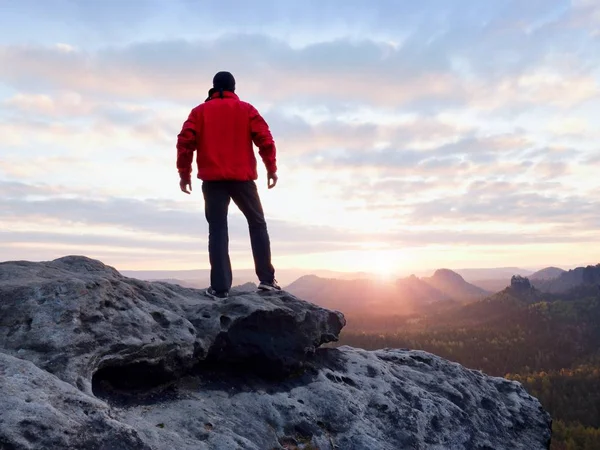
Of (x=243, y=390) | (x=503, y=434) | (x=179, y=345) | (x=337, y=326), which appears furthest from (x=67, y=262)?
(x=503, y=434)

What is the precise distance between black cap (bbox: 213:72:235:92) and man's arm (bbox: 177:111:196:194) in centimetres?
87

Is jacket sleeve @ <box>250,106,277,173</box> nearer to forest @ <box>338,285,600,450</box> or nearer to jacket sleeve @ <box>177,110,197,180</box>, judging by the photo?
Result: jacket sleeve @ <box>177,110,197,180</box>

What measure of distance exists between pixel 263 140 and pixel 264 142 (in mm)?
47

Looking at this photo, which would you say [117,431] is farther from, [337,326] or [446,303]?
[446,303]

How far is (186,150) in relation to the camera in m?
10.2

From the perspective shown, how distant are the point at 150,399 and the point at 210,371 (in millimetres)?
1632

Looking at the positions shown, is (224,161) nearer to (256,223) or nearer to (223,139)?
(223,139)

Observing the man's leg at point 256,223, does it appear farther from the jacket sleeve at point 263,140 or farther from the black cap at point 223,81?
the black cap at point 223,81

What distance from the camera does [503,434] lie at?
10.8 metres

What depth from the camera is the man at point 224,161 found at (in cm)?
1020

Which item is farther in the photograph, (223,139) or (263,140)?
(263,140)

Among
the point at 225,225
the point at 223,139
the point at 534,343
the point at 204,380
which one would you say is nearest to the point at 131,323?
the point at 204,380

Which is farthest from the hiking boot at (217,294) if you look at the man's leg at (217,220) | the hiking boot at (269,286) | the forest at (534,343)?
the forest at (534,343)

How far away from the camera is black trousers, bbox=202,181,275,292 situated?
10.4m
